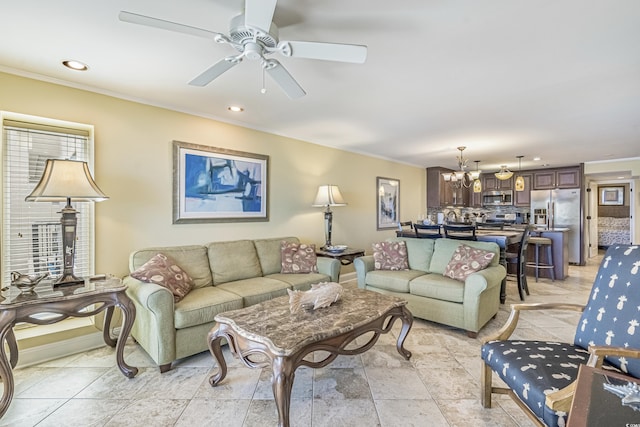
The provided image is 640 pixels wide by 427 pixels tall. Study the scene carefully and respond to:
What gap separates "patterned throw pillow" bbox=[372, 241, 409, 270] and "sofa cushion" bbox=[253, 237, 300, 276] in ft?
4.22

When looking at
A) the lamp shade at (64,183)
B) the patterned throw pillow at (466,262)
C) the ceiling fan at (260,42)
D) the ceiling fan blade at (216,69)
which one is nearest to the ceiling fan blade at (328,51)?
the ceiling fan at (260,42)

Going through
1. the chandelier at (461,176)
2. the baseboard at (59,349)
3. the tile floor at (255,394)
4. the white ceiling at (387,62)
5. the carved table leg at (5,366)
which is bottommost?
the tile floor at (255,394)

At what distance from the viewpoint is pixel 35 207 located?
2.56 m

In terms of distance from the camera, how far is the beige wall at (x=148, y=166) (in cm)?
266

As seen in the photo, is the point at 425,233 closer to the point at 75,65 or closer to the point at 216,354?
the point at 216,354

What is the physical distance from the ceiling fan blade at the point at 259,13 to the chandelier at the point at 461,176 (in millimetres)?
4520

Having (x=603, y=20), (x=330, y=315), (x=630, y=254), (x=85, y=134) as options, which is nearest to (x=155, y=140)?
(x=85, y=134)

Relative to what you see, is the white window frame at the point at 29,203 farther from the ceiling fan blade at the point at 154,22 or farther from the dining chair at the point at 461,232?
the dining chair at the point at 461,232

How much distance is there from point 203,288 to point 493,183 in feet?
26.2

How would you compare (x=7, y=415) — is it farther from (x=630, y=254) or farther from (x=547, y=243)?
(x=547, y=243)

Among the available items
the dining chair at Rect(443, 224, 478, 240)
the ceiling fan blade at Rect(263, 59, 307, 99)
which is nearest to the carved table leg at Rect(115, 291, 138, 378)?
the ceiling fan blade at Rect(263, 59, 307, 99)

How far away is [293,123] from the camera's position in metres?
3.86

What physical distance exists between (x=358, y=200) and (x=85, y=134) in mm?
4036

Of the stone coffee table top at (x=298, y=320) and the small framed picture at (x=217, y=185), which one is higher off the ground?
the small framed picture at (x=217, y=185)
